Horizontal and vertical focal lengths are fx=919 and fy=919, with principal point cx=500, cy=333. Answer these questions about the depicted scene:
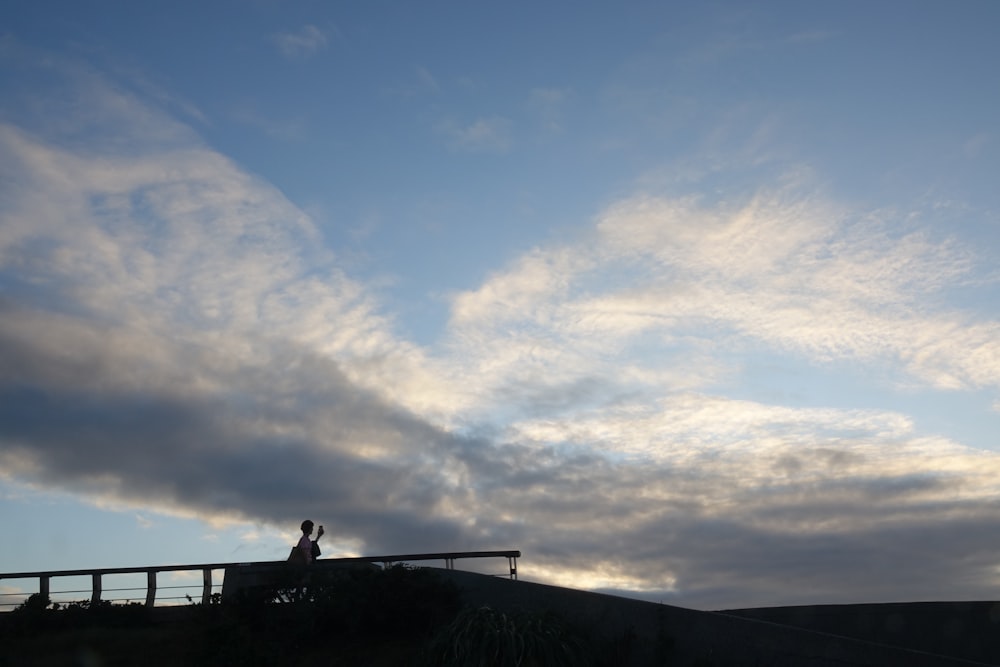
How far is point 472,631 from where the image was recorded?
44.7 ft

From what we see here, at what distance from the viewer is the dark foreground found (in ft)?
42.1

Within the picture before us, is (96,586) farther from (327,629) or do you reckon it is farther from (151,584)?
(327,629)

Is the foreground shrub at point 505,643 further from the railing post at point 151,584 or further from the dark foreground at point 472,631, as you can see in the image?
the railing post at point 151,584

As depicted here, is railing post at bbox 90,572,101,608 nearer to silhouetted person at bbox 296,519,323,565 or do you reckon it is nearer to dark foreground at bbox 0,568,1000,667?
dark foreground at bbox 0,568,1000,667

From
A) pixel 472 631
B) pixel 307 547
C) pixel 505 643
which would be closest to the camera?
pixel 505 643

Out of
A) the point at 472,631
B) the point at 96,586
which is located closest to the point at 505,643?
the point at 472,631

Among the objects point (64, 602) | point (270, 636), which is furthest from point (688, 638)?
point (64, 602)

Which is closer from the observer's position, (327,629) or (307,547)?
(327,629)

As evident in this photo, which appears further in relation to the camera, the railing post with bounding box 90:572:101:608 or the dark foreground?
the railing post with bounding box 90:572:101:608

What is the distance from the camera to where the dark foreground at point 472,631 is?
1282cm

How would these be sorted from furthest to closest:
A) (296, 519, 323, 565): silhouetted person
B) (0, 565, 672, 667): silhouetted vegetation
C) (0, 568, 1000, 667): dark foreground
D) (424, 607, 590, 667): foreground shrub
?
(296, 519, 323, 565): silhouetted person → (0, 565, 672, 667): silhouetted vegetation → (424, 607, 590, 667): foreground shrub → (0, 568, 1000, 667): dark foreground

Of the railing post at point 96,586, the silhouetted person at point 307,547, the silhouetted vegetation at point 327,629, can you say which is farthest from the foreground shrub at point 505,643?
the railing post at point 96,586

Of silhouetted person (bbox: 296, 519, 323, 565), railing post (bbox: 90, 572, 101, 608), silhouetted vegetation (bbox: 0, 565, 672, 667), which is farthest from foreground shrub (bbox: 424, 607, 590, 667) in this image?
railing post (bbox: 90, 572, 101, 608)

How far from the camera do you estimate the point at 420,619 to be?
52.5 feet
